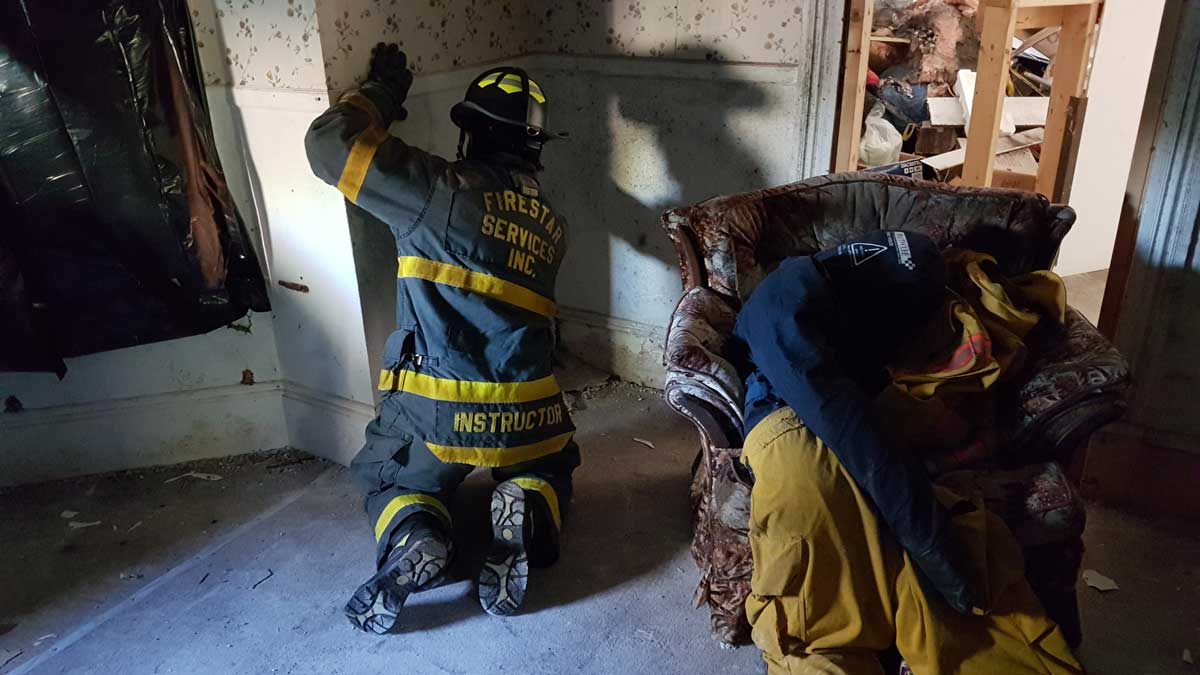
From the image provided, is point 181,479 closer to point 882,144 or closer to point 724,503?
point 724,503

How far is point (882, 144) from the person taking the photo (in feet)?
14.1

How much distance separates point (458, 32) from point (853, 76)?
116 centimetres

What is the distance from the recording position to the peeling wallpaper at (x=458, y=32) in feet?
7.08

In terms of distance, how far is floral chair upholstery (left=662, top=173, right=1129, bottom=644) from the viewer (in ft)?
5.87

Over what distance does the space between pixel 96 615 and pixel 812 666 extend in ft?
5.29

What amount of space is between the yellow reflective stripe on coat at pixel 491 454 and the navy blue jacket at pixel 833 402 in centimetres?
62

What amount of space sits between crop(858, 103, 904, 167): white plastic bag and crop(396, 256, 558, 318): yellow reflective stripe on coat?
8.80 feet

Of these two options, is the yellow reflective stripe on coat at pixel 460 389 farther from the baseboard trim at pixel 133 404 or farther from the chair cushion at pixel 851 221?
the baseboard trim at pixel 133 404

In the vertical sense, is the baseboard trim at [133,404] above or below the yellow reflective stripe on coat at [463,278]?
below

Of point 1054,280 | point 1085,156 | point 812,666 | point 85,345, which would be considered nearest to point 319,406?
point 85,345

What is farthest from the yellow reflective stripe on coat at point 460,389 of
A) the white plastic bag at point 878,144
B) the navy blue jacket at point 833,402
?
the white plastic bag at point 878,144

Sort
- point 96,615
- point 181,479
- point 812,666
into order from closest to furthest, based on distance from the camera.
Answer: point 812,666 → point 96,615 → point 181,479

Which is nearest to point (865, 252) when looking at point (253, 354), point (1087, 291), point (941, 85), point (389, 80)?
point (389, 80)

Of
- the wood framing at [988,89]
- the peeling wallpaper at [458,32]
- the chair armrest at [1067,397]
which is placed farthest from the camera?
the wood framing at [988,89]
